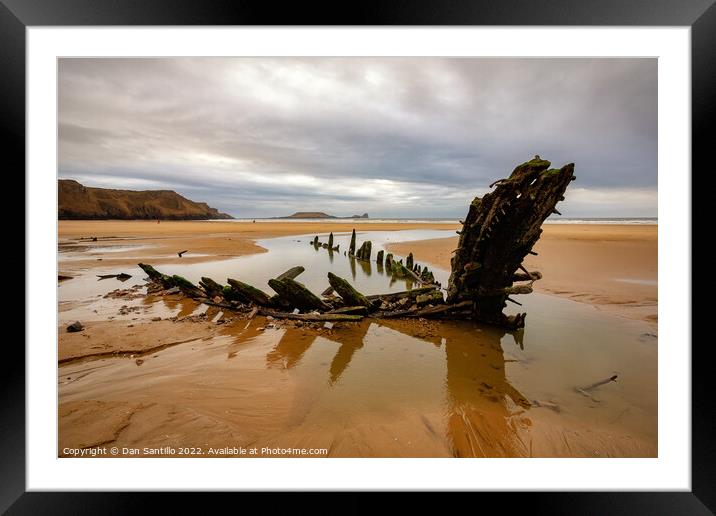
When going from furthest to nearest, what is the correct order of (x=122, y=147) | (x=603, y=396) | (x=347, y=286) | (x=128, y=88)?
(x=347, y=286) < (x=122, y=147) < (x=128, y=88) < (x=603, y=396)

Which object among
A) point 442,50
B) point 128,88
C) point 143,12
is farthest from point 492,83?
point 128,88

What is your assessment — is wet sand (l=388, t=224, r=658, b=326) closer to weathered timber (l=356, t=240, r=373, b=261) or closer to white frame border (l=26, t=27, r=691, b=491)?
white frame border (l=26, t=27, r=691, b=491)

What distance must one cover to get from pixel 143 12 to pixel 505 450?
575 centimetres

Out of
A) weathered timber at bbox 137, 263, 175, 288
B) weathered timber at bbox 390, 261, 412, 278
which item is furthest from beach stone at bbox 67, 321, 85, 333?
weathered timber at bbox 390, 261, 412, 278

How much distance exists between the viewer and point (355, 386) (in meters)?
4.09

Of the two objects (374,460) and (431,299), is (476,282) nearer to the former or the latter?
(431,299)

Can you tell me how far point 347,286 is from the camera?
22.7ft

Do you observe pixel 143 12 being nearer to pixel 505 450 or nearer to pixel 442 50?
pixel 442 50

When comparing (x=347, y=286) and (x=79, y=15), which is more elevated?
(x=79, y=15)

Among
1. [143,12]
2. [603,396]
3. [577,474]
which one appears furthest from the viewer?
[603,396]

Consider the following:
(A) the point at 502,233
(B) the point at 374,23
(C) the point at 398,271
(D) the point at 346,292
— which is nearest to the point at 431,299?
(D) the point at 346,292

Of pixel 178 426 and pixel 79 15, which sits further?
pixel 178 426

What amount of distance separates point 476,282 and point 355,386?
3930mm

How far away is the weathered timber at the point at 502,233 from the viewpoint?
4914 mm
